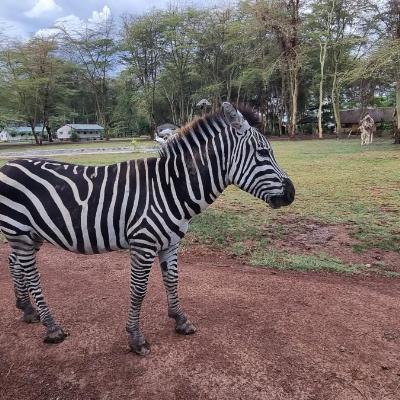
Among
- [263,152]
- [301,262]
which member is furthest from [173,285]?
[301,262]

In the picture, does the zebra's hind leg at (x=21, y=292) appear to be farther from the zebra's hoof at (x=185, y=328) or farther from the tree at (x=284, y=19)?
the tree at (x=284, y=19)

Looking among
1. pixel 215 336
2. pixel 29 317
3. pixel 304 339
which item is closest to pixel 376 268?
pixel 304 339

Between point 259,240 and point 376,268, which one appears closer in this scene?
point 376,268

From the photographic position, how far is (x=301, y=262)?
585 cm

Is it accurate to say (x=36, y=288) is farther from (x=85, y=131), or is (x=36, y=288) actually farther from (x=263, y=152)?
(x=85, y=131)

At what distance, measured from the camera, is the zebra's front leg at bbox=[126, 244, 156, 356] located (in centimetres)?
317

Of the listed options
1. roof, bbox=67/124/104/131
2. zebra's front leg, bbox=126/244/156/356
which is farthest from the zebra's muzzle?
roof, bbox=67/124/104/131

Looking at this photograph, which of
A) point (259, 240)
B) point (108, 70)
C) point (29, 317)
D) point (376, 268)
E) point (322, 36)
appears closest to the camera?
point (29, 317)

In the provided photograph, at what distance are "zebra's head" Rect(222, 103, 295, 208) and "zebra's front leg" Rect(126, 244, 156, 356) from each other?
1.06 metres

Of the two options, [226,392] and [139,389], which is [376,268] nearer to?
[226,392]

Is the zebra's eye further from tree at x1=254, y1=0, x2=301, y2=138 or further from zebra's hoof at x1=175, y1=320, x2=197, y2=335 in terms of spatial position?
tree at x1=254, y1=0, x2=301, y2=138

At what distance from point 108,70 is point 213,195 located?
6089 centimetres

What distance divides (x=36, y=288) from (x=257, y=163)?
2333 mm

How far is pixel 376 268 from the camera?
564cm
